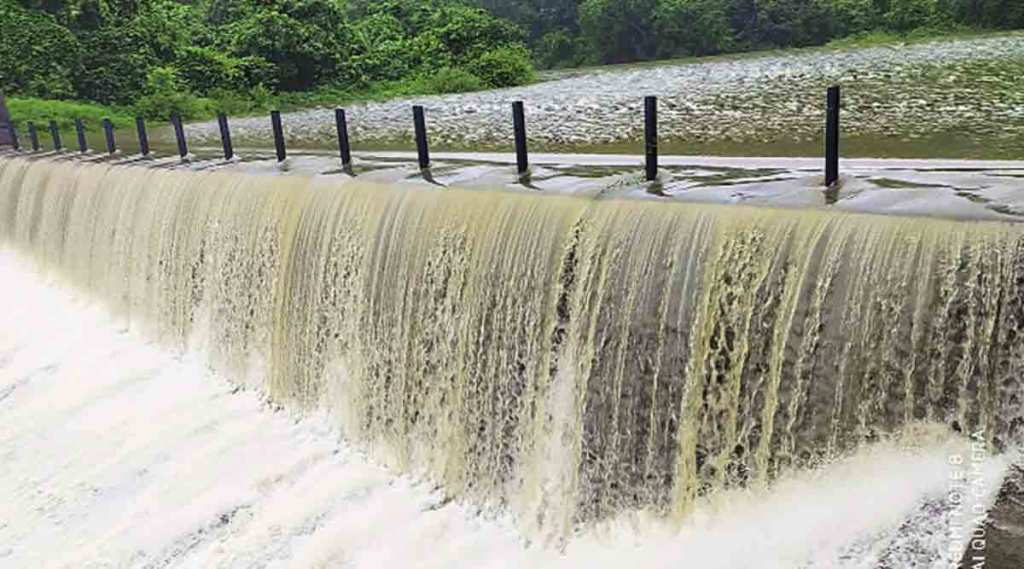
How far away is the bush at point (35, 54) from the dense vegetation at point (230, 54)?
0.03m

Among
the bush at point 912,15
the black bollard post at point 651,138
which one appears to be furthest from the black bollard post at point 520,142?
the bush at point 912,15

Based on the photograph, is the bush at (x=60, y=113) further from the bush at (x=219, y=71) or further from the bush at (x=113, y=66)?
the bush at (x=219, y=71)

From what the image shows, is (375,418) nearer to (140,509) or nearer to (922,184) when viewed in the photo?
(140,509)

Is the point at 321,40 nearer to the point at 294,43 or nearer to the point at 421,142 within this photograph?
the point at 294,43

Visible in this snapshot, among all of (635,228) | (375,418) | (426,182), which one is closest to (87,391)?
(375,418)

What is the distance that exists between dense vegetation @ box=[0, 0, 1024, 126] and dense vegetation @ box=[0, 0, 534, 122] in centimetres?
4

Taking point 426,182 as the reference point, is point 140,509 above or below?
below

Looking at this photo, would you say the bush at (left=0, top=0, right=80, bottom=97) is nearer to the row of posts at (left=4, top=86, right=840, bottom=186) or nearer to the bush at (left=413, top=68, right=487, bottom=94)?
the bush at (left=413, top=68, right=487, bottom=94)

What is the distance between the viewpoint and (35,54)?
25.6 meters

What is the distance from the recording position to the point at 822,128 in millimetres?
11766

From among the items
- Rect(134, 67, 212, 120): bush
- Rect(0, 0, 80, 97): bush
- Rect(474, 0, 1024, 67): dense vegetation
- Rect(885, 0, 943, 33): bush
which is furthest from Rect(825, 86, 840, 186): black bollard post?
Rect(885, 0, 943, 33): bush

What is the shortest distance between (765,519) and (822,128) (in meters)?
8.65

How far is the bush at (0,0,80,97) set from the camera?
25141mm

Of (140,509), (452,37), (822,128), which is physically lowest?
(140,509)
